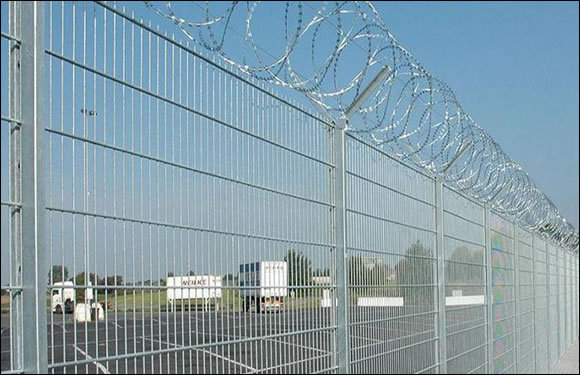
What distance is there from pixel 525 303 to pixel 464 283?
225 inches

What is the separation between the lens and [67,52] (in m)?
3.52

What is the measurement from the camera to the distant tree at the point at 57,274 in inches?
135

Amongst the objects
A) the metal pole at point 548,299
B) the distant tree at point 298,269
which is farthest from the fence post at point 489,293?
the metal pole at point 548,299

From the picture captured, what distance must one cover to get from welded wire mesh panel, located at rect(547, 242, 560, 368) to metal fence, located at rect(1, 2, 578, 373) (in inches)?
491

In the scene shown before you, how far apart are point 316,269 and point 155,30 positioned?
2.15 meters

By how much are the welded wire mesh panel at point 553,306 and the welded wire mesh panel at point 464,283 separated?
832cm

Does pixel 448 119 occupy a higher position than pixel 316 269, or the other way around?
pixel 448 119

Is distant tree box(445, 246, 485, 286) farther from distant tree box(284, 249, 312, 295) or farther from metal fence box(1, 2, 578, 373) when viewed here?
distant tree box(284, 249, 312, 295)

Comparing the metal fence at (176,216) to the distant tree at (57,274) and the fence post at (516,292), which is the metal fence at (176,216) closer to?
the distant tree at (57,274)

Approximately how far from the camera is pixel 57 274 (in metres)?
3.47

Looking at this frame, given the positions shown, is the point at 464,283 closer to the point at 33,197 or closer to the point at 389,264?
the point at 389,264

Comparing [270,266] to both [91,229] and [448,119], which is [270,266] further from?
Answer: [448,119]

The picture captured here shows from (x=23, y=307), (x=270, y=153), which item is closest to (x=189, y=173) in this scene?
(x=270, y=153)

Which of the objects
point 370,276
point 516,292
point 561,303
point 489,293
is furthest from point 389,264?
point 561,303
